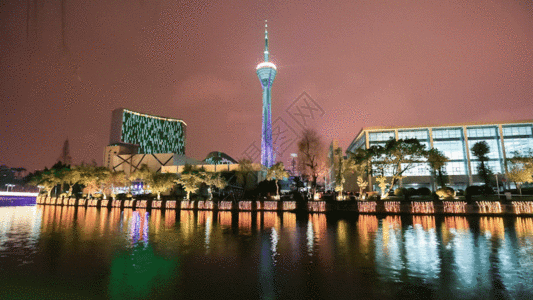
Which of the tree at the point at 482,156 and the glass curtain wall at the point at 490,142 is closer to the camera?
the tree at the point at 482,156

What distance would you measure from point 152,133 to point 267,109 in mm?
78245

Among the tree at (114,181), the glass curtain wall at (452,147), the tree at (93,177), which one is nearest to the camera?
the tree at (93,177)

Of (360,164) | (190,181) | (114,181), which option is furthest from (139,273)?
(114,181)

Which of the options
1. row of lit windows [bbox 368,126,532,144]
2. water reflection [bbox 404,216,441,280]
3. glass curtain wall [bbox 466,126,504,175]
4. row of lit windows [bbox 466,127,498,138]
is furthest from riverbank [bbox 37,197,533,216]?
row of lit windows [bbox 466,127,498,138]

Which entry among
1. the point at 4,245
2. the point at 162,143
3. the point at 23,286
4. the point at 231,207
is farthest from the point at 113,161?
the point at 23,286

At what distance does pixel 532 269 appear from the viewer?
30.2ft

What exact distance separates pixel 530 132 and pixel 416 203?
63850 mm

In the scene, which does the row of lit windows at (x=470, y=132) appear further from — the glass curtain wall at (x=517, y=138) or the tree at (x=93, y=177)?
the tree at (x=93, y=177)

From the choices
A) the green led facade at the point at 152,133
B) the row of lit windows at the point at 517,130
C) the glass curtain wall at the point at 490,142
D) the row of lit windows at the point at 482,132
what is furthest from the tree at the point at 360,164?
the green led facade at the point at 152,133

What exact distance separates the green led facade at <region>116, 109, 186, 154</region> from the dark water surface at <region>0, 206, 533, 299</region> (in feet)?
505

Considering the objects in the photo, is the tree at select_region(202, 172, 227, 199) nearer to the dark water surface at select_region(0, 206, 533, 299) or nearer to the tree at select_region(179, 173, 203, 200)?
the tree at select_region(179, 173, 203, 200)

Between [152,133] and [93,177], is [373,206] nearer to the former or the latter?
[93,177]

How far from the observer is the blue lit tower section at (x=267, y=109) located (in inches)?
5300

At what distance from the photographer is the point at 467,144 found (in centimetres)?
6956
